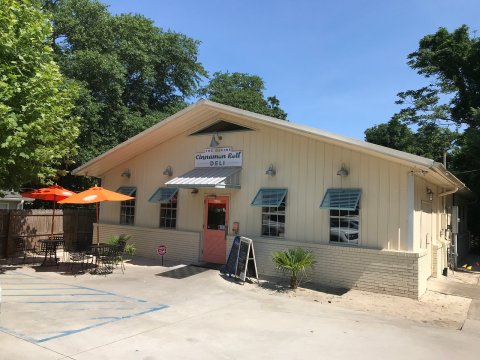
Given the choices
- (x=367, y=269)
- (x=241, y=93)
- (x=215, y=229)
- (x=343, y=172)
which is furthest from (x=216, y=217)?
(x=241, y=93)

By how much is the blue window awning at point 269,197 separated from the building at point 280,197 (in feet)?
0.10

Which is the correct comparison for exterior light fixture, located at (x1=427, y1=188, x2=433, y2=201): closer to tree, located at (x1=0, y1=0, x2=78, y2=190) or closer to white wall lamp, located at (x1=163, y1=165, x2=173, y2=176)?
white wall lamp, located at (x1=163, y1=165, x2=173, y2=176)

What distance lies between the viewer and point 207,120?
13305 mm

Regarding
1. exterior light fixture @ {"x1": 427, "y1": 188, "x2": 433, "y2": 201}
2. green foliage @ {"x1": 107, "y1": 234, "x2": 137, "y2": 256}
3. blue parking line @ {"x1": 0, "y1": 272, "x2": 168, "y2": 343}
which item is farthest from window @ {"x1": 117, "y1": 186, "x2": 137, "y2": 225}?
exterior light fixture @ {"x1": 427, "y1": 188, "x2": 433, "y2": 201}

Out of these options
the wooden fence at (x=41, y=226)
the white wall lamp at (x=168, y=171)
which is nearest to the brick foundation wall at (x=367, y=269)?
the white wall lamp at (x=168, y=171)

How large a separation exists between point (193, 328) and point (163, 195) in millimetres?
7448

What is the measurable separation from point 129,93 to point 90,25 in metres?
4.75

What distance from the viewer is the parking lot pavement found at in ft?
18.5

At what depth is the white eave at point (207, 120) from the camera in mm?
9188

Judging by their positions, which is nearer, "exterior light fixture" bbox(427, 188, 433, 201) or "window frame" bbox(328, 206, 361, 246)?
"window frame" bbox(328, 206, 361, 246)

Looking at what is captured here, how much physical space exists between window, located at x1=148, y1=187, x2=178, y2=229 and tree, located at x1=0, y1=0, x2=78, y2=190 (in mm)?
3518

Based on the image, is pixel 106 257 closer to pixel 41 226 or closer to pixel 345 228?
pixel 41 226

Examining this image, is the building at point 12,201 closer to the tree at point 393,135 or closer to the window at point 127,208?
the window at point 127,208

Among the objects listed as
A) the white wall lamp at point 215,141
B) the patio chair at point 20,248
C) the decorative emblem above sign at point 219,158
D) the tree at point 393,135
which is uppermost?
the tree at point 393,135
